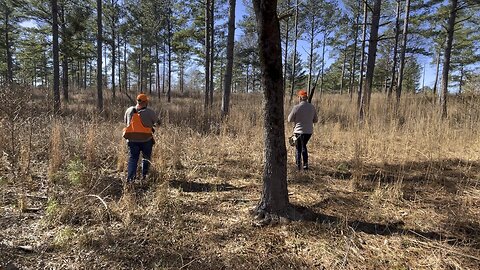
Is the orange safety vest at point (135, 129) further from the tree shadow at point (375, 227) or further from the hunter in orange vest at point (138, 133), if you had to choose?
the tree shadow at point (375, 227)

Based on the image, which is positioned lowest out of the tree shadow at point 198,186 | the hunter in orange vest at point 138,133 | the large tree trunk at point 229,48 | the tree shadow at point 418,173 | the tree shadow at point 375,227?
the tree shadow at point 198,186

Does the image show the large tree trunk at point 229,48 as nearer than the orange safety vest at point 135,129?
No

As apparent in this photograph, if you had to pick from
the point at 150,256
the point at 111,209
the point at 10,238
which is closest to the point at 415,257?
the point at 150,256

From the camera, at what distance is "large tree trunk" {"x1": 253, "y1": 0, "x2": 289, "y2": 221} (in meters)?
2.64

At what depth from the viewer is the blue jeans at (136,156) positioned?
433 cm

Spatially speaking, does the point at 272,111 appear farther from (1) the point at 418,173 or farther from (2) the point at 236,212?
(1) the point at 418,173

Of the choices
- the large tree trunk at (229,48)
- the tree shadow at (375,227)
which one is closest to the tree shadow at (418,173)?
the tree shadow at (375,227)

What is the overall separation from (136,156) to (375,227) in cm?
363

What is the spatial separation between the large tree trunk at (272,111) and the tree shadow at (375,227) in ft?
0.90

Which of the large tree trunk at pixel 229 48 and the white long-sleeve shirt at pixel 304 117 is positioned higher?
the large tree trunk at pixel 229 48

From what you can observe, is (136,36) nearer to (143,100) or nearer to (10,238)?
(143,100)

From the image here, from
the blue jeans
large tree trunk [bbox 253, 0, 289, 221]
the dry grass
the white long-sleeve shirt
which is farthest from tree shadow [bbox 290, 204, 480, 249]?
the blue jeans

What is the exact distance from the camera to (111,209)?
127 inches

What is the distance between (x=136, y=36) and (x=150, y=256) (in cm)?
2593
